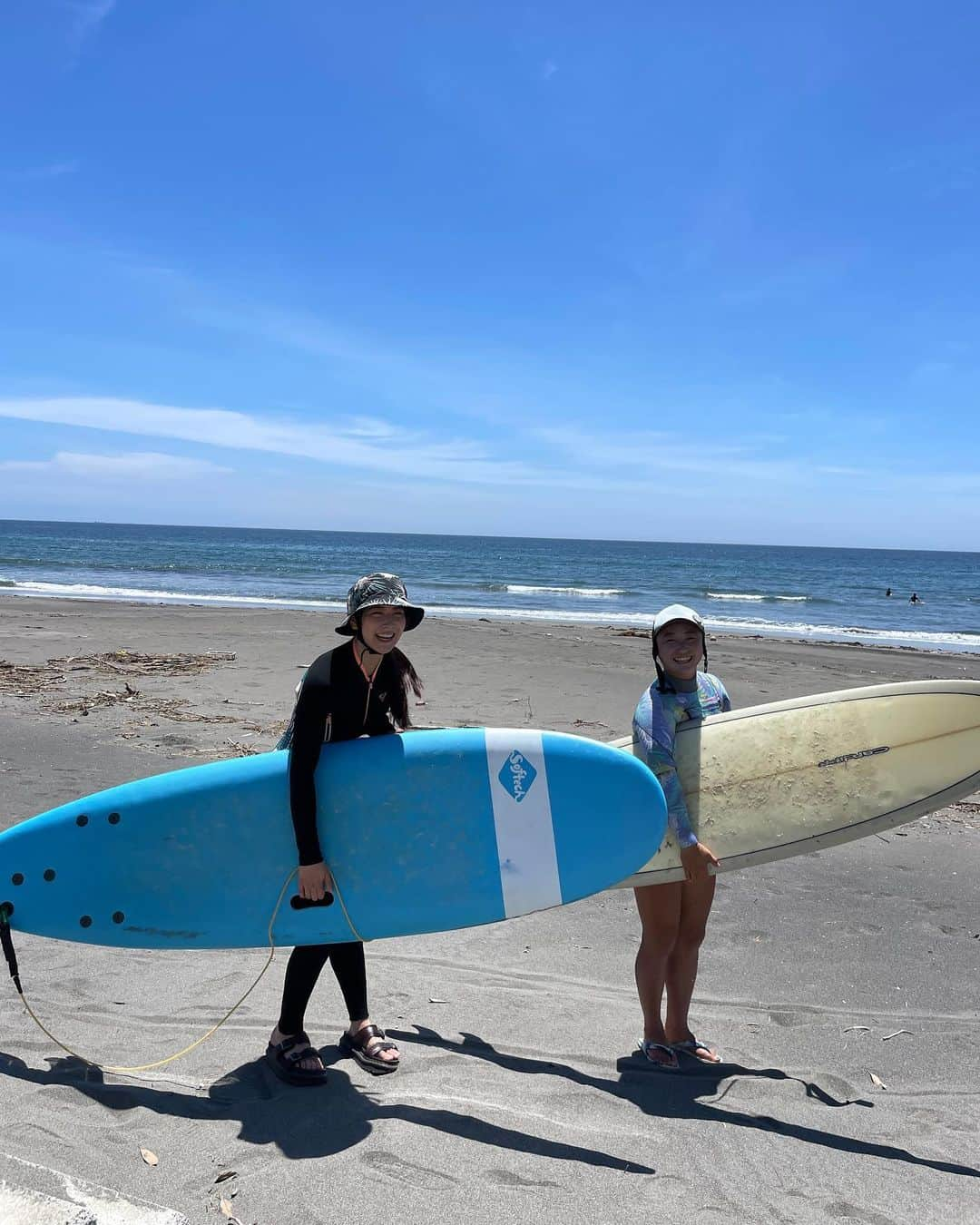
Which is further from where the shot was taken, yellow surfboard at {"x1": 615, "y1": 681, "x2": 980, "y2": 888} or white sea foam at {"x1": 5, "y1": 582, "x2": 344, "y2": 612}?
white sea foam at {"x1": 5, "y1": 582, "x2": 344, "y2": 612}

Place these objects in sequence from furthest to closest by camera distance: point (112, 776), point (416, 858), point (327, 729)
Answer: point (112, 776), point (416, 858), point (327, 729)

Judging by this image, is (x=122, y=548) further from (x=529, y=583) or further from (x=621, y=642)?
(x=621, y=642)

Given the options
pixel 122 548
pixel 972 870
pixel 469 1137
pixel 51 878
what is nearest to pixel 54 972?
pixel 51 878

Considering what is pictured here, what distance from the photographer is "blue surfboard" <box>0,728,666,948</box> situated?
264cm

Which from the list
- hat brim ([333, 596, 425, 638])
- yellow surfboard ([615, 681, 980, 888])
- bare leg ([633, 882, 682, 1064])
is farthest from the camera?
yellow surfboard ([615, 681, 980, 888])

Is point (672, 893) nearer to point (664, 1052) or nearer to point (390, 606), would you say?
point (664, 1052)

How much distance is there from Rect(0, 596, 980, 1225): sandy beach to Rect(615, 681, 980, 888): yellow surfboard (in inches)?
23.9

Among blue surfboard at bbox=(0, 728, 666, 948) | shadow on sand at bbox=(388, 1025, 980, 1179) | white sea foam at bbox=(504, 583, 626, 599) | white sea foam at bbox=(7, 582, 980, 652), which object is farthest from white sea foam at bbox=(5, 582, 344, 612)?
shadow on sand at bbox=(388, 1025, 980, 1179)

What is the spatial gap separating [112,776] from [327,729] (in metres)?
3.42

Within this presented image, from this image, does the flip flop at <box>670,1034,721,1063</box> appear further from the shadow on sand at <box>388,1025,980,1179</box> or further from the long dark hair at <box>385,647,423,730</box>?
the long dark hair at <box>385,647,423,730</box>

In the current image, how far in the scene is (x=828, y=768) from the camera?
3.14 m

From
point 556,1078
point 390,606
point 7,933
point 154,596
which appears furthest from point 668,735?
point 154,596

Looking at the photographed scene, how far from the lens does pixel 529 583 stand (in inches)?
1348

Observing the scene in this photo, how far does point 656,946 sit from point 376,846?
0.89 m
